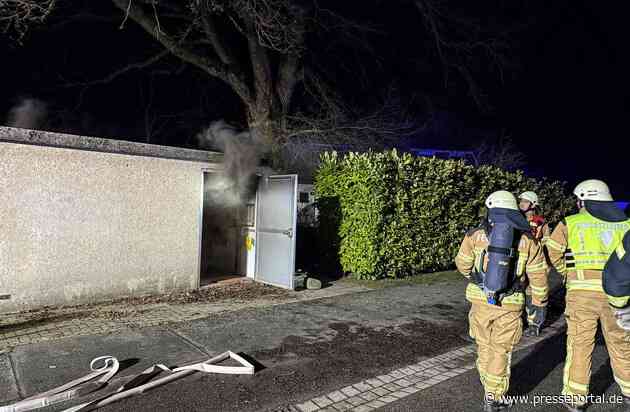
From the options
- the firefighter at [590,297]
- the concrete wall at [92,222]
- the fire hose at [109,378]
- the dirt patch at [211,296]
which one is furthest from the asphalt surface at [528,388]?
the concrete wall at [92,222]

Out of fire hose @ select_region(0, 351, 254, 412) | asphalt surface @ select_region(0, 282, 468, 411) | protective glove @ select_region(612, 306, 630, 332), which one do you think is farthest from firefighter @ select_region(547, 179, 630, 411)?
fire hose @ select_region(0, 351, 254, 412)

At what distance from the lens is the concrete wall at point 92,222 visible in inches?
236

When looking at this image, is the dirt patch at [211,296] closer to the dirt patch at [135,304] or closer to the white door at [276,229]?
the dirt patch at [135,304]

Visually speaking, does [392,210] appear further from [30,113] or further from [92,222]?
[30,113]

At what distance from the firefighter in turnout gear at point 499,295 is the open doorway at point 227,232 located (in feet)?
19.9

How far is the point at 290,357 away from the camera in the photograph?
15.8ft

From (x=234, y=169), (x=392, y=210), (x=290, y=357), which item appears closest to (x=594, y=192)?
(x=290, y=357)

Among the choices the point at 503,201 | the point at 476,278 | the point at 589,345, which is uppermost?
the point at 503,201

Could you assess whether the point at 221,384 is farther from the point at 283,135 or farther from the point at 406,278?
the point at 283,135

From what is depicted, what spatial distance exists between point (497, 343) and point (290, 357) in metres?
2.26

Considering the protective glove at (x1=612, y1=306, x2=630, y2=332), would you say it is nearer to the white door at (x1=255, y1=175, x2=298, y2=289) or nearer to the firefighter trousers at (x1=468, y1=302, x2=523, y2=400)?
the firefighter trousers at (x1=468, y1=302, x2=523, y2=400)

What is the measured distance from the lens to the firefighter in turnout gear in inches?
141

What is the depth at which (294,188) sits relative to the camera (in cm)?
813

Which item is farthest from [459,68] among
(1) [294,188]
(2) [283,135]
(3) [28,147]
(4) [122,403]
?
(4) [122,403]
